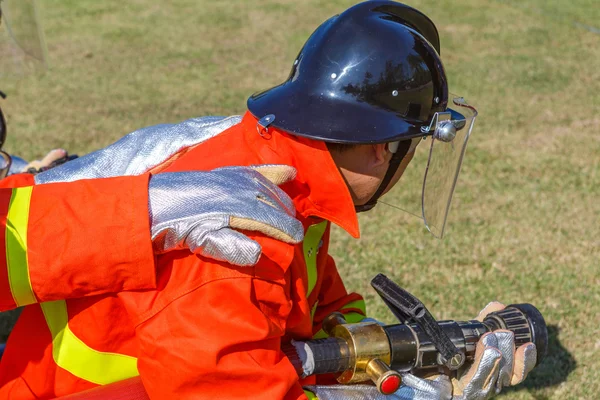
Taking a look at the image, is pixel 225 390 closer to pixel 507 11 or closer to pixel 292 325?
pixel 292 325

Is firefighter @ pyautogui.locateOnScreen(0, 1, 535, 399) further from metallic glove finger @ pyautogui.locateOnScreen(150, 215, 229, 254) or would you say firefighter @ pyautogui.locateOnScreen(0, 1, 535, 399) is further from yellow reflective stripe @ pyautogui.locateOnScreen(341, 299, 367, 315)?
yellow reflective stripe @ pyautogui.locateOnScreen(341, 299, 367, 315)

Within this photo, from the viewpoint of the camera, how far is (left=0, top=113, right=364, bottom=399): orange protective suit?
5.96ft

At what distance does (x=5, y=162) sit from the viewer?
3.66 meters

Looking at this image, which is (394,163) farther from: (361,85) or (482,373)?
(482,373)

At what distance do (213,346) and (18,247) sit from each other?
1.67 ft

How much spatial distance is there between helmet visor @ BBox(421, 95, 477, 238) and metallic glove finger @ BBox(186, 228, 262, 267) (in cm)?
83

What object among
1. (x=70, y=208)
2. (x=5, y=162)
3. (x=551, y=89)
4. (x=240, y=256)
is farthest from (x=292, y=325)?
(x=551, y=89)

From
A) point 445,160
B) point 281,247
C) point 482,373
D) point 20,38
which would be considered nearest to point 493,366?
point 482,373

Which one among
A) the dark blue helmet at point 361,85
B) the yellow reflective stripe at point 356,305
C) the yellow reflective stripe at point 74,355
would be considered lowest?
the yellow reflective stripe at point 356,305

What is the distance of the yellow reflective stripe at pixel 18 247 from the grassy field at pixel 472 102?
241 centimetres

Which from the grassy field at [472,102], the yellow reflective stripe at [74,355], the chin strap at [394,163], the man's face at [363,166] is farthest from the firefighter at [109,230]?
the grassy field at [472,102]

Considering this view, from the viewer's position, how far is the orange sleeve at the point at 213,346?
70.9 inches

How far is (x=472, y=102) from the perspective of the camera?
271 inches

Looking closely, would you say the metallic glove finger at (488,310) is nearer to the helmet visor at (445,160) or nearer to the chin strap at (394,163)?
the helmet visor at (445,160)
